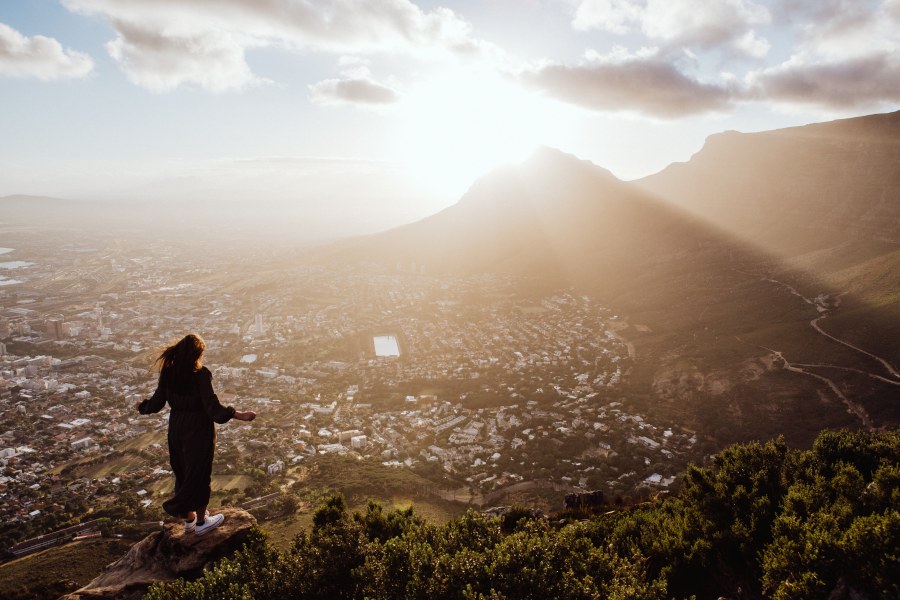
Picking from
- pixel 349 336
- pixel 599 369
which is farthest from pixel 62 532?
pixel 599 369

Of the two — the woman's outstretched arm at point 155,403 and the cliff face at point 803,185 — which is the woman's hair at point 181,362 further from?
the cliff face at point 803,185

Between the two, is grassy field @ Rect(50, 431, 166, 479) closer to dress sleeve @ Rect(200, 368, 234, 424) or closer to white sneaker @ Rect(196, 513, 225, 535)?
white sneaker @ Rect(196, 513, 225, 535)

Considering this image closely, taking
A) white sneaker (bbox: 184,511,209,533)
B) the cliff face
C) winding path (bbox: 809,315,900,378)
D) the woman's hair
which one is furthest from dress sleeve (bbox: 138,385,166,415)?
the cliff face

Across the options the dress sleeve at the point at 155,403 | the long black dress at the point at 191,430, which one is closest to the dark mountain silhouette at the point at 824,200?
the long black dress at the point at 191,430

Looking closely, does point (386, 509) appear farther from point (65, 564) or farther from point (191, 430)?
point (191, 430)

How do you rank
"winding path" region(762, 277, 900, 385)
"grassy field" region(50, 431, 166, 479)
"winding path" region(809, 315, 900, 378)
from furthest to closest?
"winding path" region(809, 315, 900, 378)
"winding path" region(762, 277, 900, 385)
"grassy field" region(50, 431, 166, 479)

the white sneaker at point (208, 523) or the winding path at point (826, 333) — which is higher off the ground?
the white sneaker at point (208, 523)

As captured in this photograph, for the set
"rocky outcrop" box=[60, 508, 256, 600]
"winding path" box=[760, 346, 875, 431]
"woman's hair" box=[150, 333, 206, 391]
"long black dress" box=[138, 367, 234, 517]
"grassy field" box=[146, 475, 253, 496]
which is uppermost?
"woman's hair" box=[150, 333, 206, 391]
